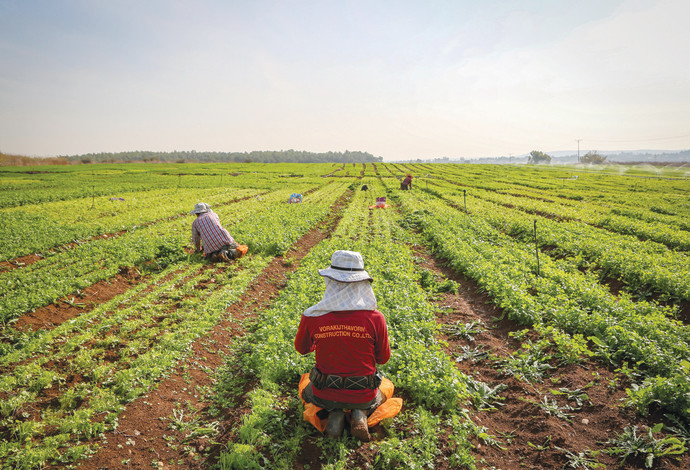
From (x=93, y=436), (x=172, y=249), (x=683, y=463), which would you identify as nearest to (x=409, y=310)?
(x=683, y=463)

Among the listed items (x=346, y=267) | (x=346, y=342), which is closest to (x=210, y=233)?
(x=346, y=267)

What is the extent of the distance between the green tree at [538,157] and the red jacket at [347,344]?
209m

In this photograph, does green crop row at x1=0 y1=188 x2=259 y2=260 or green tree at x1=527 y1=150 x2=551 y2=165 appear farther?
green tree at x1=527 y1=150 x2=551 y2=165

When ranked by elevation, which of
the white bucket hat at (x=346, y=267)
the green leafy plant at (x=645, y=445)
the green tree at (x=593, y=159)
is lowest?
the green leafy plant at (x=645, y=445)

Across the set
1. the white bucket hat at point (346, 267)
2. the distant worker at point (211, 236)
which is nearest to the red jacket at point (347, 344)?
the white bucket hat at point (346, 267)

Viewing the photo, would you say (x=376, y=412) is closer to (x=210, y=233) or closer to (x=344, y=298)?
(x=344, y=298)

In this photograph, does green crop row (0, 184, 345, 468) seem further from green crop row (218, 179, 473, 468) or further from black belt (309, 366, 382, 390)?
black belt (309, 366, 382, 390)

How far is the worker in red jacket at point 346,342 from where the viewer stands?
4.36 m

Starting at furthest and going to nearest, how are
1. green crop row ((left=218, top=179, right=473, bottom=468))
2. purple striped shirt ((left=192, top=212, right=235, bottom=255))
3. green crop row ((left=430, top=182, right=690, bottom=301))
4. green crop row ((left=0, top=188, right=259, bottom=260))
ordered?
green crop row ((left=0, top=188, right=259, bottom=260))
purple striped shirt ((left=192, top=212, right=235, bottom=255))
green crop row ((left=430, top=182, right=690, bottom=301))
green crop row ((left=218, top=179, right=473, bottom=468))

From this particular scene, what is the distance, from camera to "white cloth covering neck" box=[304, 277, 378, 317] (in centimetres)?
435

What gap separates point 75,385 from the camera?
550 cm

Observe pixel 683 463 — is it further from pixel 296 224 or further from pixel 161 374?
pixel 296 224

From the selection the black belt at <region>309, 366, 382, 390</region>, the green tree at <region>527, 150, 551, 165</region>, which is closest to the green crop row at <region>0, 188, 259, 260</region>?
the black belt at <region>309, 366, 382, 390</region>

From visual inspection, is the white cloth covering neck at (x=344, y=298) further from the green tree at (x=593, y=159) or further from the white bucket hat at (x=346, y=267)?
the green tree at (x=593, y=159)
